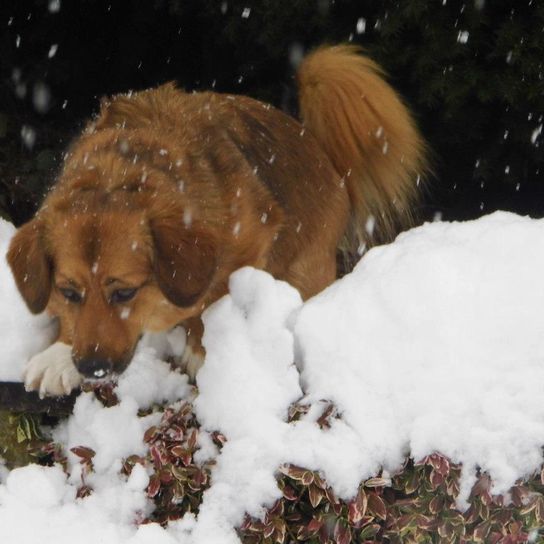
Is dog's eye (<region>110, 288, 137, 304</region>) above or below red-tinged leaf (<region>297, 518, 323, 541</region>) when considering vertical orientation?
above

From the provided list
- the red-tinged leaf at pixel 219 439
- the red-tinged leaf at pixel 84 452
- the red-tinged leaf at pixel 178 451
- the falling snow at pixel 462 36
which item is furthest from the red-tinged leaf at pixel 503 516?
the falling snow at pixel 462 36

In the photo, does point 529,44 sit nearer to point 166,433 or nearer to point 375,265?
point 375,265

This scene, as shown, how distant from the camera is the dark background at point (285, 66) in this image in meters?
4.27

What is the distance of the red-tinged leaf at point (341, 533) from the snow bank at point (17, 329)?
4.47 feet

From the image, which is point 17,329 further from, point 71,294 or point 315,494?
point 315,494

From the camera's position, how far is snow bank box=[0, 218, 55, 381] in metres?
3.08

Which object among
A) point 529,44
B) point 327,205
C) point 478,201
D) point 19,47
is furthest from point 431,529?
point 19,47

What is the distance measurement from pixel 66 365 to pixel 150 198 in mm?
679

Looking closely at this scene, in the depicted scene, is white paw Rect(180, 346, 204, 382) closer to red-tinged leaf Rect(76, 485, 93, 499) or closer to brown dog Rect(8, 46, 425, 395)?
brown dog Rect(8, 46, 425, 395)

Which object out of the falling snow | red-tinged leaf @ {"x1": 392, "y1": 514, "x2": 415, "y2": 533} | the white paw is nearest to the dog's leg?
the white paw

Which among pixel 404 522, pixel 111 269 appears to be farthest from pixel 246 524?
pixel 111 269

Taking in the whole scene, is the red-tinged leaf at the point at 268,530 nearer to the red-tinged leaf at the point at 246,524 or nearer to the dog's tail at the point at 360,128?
the red-tinged leaf at the point at 246,524

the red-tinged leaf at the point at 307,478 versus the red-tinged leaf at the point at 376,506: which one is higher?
the red-tinged leaf at the point at 307,478

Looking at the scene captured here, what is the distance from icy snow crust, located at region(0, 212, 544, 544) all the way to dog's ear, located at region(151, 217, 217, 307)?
0.42 feet
